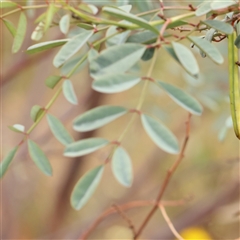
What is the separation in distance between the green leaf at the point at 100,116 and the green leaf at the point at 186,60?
6cm

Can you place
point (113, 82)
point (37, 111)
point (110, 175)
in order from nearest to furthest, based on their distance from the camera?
point (113, 82), point (37, 111), point (110, 175)

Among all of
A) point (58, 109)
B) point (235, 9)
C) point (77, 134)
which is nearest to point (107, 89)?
point (235, 9)

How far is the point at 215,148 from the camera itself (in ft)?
6.00

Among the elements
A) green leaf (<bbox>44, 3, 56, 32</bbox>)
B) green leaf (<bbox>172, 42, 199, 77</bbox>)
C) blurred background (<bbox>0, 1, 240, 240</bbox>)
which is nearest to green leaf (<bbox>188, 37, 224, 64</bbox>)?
green leaf (<bbox>172, 42, 199, 77</bbox>)

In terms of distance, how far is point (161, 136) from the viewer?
1.10 feet

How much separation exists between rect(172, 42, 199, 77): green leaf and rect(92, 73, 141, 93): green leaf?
3cm

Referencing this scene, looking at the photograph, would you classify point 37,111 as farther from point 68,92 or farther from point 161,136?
point 161,136

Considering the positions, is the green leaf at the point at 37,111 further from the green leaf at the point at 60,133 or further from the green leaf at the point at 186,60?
the green leaf at the point at 186,60

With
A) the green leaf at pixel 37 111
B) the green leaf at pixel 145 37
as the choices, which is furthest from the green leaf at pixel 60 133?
the green leaf at pixel 145 37

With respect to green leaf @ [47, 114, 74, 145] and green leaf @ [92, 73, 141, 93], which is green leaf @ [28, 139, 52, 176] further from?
green leaf @ [92, 73, 141, 93]

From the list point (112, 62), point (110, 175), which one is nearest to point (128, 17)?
point (112, 62)

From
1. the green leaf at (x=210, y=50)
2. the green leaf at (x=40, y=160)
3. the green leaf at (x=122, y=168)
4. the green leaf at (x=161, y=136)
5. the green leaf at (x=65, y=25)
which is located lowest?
the green leaf at (x=40, y=160)

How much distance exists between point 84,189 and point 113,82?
0.31ft

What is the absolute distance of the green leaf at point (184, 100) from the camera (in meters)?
0.33
